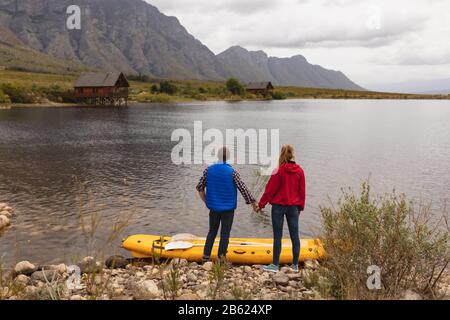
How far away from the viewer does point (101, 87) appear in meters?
95.9

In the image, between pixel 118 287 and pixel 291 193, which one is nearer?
pixel 118 287

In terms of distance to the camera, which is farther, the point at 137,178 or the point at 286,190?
the point at 137,178

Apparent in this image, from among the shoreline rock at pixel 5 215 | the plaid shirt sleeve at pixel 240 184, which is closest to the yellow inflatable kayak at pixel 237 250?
the plaid shirt sleeve at pixel 240 184

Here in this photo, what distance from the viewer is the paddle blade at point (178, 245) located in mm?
11336

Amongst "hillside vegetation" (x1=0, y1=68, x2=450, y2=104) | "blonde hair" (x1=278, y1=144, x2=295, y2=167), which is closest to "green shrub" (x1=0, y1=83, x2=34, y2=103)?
"hillside vegetation" (x1=0, y1=68, x2=450, y2=104)

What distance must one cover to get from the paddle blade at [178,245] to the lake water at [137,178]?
90.5 inches

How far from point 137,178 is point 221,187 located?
16022 mm

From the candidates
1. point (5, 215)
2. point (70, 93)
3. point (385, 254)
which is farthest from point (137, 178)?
point (70, 93)

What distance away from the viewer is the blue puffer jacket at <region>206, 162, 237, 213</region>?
371 inches

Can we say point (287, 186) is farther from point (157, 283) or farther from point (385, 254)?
point (157, 283)

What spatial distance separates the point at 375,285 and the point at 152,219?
11.2 m

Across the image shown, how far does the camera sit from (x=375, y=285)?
7.23 m
